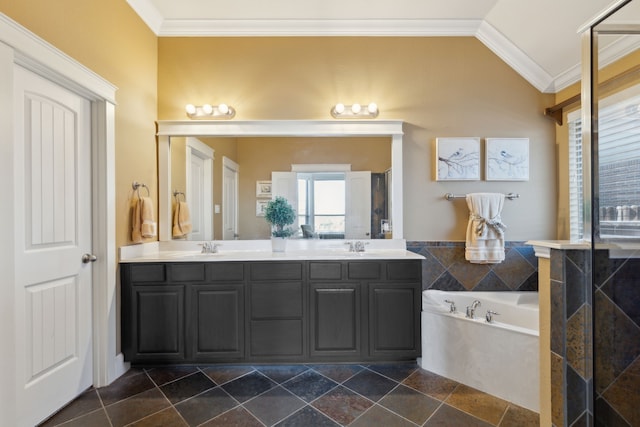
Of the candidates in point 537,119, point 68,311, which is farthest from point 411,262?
point 68,311

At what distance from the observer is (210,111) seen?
266 cm

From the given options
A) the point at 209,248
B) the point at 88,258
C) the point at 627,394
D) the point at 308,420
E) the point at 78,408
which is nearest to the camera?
the point at 627,394

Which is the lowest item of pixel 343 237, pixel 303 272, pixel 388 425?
pixel 388 425

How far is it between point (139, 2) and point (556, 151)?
3939mm

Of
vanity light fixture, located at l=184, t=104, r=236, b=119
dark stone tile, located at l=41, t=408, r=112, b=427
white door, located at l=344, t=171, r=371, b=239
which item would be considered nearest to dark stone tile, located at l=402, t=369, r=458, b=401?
white door, located at l=344, t=171, r=371, b=239

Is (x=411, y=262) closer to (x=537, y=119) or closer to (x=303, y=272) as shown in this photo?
(x=303, y=272)

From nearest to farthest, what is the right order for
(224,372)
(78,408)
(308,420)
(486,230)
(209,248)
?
(308,420) < (78,408) < (224,372) < (486,230) < (209,248)

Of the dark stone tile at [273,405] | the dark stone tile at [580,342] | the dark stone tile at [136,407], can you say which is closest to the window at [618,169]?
the dark stone tile at [580,342]

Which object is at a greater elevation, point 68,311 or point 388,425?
point 68,311

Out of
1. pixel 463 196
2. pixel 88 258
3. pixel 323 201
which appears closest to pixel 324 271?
pixel 323 201

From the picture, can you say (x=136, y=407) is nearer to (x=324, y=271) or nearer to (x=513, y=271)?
(x=324, y=271)

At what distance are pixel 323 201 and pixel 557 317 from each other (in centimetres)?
185

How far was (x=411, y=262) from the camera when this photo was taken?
2.24 meters

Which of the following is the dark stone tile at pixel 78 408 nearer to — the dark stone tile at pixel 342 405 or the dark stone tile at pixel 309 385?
the dark stone tile at pixel 309 385
